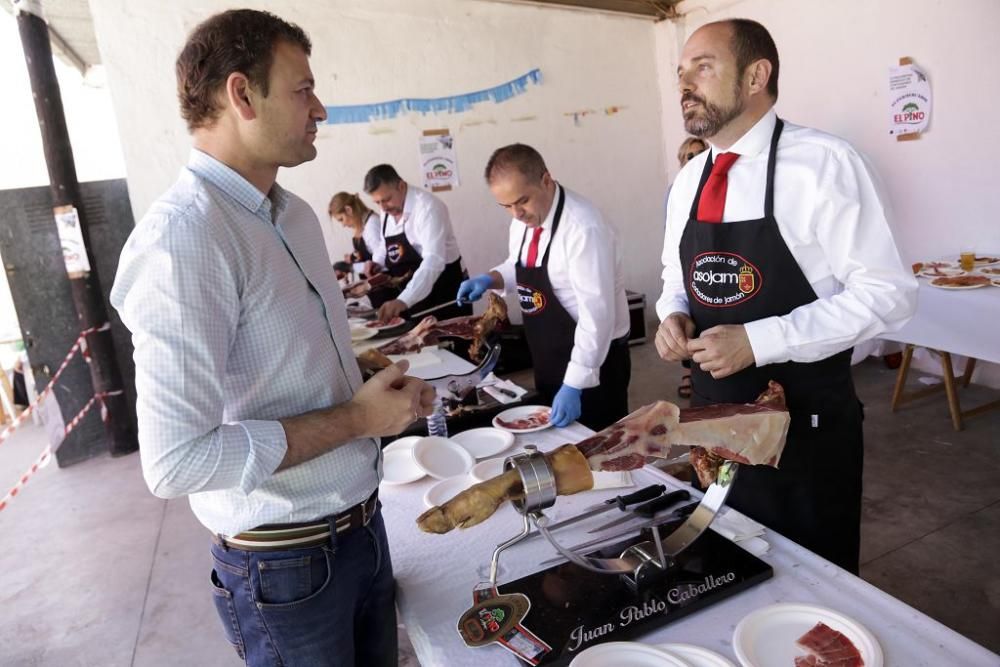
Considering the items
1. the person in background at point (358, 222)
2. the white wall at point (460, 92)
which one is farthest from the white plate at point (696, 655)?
the white wall at point (460, 92)

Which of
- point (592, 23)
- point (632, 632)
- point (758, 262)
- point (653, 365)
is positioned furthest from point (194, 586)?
point (592, 23)

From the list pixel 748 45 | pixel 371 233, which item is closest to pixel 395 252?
pixel 371 233

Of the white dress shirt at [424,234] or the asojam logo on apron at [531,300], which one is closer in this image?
the asojam logo on apron at [531,300]

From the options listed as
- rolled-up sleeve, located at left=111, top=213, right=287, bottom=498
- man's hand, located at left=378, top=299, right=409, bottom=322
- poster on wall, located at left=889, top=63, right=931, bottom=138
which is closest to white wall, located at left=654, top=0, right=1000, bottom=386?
poster on wall, located at left=889, top=63, right=931, bottom=138

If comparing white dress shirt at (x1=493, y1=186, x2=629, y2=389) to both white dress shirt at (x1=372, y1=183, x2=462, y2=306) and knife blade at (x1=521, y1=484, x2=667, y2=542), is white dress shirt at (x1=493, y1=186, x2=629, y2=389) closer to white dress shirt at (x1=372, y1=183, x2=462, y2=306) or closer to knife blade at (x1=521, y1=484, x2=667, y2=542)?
knife blade at (x1=521, y1=484, x2=667, y2=542)

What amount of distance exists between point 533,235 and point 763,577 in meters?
1.91

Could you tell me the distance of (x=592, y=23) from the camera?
7.20m

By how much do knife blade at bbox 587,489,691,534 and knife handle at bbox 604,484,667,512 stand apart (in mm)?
30

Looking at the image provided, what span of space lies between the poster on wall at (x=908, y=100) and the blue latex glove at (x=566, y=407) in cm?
436

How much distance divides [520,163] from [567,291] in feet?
2.03

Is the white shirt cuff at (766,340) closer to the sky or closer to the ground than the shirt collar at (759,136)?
closer to the ground

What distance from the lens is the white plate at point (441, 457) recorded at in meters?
2.17

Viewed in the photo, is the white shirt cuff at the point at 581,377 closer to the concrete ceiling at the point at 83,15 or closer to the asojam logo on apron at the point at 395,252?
the asojam logo on apron at the point at 395,252

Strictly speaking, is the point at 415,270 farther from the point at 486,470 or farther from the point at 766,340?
the point at 766,340
